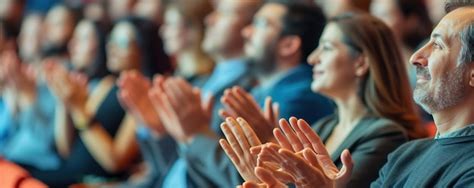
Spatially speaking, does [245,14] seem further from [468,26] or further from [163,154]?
[468,26]

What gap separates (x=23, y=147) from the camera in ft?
11.4

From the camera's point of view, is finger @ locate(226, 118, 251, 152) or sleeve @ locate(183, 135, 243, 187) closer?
finger @ locate(226, 118, 251, 152)

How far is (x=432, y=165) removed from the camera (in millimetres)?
1485

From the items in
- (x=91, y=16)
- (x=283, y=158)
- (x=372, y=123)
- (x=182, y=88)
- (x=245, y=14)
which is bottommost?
(x=283, y=158)

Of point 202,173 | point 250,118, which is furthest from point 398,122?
point 202,173

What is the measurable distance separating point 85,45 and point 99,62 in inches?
4.2

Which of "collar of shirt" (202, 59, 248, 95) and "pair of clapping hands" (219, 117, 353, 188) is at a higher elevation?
"collar of shirt" (202, 59, 248, 95)

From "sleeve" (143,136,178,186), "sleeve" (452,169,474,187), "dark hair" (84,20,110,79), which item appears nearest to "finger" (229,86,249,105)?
"sleeve" (143,136,178,186)

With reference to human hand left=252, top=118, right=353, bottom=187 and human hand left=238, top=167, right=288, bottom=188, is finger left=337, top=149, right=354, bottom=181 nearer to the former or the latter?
human hand left=252, top=118, right=353, bottom=187

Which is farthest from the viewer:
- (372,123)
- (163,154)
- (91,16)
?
(91,16)

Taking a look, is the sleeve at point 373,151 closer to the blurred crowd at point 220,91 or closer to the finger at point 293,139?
the blurred crowd at point 220,91

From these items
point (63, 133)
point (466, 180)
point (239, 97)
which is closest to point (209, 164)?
point (239, 97)

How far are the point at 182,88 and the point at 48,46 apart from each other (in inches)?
77.8

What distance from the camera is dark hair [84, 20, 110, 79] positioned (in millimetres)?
3594
